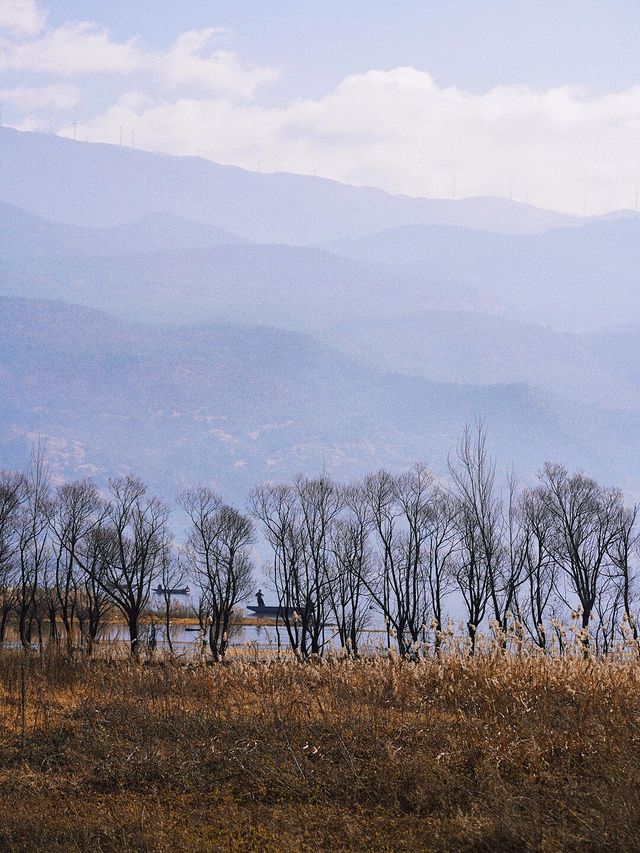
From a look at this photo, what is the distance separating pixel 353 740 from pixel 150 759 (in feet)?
7.73

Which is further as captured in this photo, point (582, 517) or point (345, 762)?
point (582, 517)

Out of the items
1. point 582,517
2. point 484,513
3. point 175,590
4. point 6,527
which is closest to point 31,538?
point 6,527

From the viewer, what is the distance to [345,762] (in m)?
10.2

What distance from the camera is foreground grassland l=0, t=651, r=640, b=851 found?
818 cm

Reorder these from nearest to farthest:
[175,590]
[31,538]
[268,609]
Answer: [31,538] → [175,590] → [268,609]

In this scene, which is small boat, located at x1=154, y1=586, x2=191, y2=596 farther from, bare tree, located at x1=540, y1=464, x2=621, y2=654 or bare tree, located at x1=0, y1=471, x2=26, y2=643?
bare tree, located at x1=540, y1=464, x2=621, y2=654

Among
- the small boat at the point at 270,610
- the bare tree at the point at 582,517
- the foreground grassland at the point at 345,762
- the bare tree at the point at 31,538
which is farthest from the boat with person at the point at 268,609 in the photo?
the foreground grassland at the point at 345,762

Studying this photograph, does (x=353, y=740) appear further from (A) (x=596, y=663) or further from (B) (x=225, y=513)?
(B) (x=225, y=513)

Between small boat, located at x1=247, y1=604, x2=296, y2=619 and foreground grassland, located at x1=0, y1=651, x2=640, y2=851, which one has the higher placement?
small boat, located at x1=247, y1=604, x2=296, y2=619

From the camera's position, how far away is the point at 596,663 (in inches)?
478

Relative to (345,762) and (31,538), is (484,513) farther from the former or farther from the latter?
(345,762)

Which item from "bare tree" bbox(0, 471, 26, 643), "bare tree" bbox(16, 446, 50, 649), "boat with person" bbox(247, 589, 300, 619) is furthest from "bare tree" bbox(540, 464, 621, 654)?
"bare tree" bbox(0, 471, 26, 643)

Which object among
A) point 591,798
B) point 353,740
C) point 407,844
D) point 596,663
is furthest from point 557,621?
point 407,844

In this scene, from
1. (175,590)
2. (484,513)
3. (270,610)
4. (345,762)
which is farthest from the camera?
(270,610)
